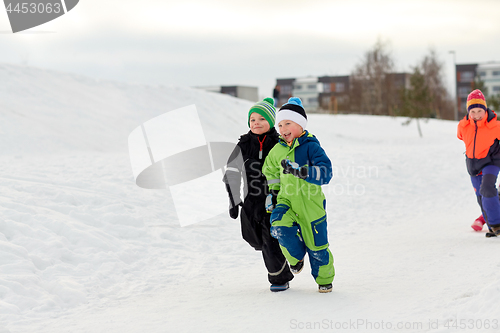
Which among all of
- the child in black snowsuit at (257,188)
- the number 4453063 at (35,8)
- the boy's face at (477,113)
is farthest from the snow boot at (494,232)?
the number 4453063 at (35,8)

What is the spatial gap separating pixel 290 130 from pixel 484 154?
3.47 m

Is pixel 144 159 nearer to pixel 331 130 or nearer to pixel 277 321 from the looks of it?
pixel 277 321

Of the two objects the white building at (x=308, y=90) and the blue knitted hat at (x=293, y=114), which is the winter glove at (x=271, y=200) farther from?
the white building at (x=308, y=90)

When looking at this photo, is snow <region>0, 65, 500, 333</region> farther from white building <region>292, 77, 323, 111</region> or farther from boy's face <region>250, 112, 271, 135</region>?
white building <region>292, 77, 323, 111</region>

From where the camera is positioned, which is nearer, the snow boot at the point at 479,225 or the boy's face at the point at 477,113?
the boy's face at the point at 477,113

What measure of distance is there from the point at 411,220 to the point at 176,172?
491cm

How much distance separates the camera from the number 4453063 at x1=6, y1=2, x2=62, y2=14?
13.0 metres

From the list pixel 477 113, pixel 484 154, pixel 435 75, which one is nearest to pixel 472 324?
pixel 484 154

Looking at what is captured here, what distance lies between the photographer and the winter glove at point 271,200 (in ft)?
12.9

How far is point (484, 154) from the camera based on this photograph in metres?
6.16

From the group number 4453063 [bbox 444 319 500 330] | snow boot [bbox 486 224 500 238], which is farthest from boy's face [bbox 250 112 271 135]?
snow boot [bbox 486 224 500 238]

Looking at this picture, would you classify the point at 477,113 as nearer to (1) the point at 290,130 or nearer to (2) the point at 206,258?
(1) the point at 290,130

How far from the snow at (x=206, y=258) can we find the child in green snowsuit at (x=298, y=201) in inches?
13.5

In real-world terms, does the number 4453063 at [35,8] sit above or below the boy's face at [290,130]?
above
